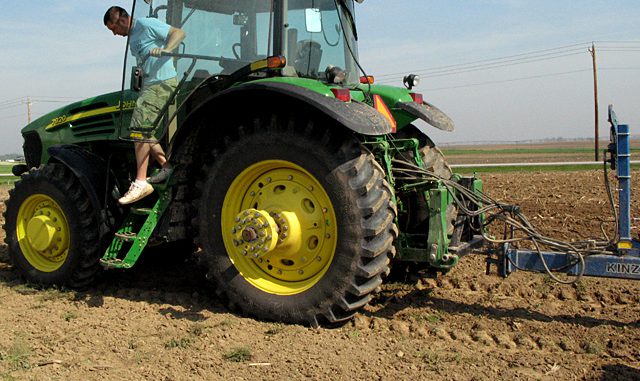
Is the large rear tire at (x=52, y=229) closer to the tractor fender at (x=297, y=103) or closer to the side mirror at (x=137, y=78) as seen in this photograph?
the side mirror at (x=137, y=78)

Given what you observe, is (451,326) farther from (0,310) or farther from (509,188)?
(509,188)

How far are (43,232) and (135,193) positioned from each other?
1152 millimetres

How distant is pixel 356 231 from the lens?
4086mm

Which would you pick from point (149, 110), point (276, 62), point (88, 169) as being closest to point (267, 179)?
point (276, 62)

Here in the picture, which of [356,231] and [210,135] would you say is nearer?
[356,231]

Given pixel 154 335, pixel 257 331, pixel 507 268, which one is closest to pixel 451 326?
pixel 507 268

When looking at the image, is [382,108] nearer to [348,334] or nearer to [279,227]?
[279,227]

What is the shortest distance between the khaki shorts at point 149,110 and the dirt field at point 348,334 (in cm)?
132

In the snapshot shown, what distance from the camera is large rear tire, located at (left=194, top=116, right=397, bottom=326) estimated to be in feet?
13.5

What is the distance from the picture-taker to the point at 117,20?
530 cm

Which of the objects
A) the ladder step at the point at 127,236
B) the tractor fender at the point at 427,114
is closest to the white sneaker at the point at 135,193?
the ladder step at the point at 127,236

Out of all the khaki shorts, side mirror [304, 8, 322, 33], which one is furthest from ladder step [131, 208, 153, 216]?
side mirror [304, 8, 322, 33]

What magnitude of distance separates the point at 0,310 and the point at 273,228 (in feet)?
Result: 7.52

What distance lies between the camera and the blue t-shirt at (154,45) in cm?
500
